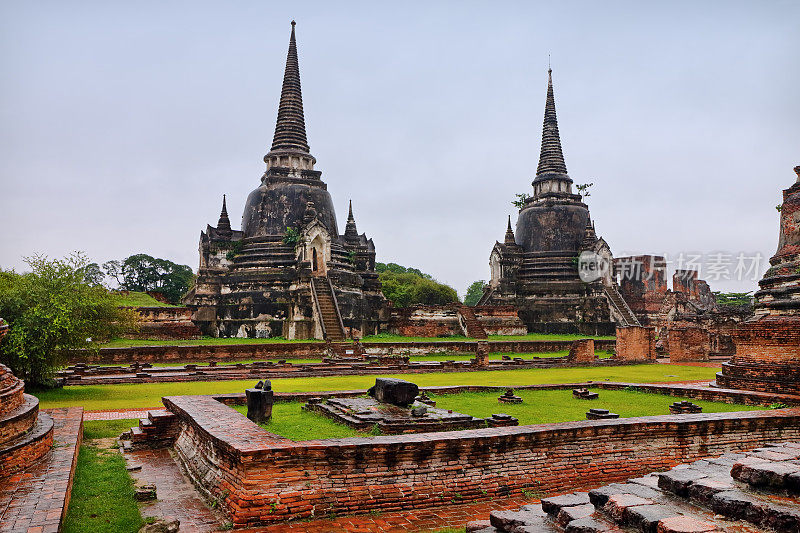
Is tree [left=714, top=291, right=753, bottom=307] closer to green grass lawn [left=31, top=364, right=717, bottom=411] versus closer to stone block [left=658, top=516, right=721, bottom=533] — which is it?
green grass lawn [left=31, top=364, right=717, bottom=411]

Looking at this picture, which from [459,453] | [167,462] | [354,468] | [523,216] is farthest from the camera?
[523,216]

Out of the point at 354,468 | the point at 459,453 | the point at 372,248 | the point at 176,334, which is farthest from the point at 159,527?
the point at 372,248

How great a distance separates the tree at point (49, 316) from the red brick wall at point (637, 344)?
20.7m

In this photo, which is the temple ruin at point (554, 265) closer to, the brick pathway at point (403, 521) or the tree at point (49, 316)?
the tree at point (49, 316)

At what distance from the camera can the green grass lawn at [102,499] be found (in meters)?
6.41

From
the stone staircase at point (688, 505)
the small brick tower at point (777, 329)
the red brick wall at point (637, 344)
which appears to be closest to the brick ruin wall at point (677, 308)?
the red brick wall at point (637, 344)

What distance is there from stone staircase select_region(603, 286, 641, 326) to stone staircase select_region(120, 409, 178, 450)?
3266cm

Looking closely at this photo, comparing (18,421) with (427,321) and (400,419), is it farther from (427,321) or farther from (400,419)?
(427,321)

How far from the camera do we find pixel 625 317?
128ft

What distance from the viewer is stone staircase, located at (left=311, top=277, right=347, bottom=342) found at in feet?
95.2

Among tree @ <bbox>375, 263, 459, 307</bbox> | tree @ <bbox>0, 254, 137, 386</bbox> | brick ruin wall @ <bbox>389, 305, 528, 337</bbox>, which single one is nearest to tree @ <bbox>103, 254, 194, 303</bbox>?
tree @ <bbox>375, 263, 459, 307</bbox>

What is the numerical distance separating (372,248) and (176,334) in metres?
12.3

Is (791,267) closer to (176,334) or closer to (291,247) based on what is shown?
(291,247)

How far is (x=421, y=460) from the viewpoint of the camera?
7453 mm
